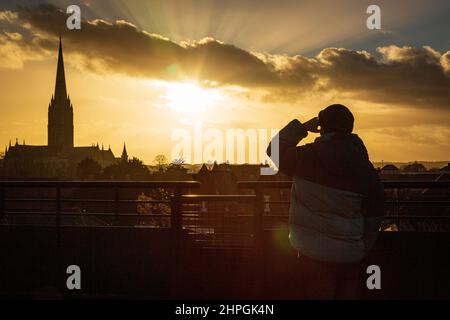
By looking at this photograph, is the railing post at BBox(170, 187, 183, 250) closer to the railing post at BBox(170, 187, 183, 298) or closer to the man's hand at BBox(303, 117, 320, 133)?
the railing post at BBox(170, 187, 183, 298)

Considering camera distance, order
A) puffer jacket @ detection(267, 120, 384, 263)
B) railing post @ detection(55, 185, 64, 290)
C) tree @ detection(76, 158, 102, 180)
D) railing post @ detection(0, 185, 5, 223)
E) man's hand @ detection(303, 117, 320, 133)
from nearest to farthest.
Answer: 1. puffer jacket @ detection(267, 120, 384, 263)
2. man's hand @ detection(303, 117, 320, 133)
3. railing post @ detection(55, 185, 64, 290)
4. railing post @ detection(0, 185, 5, 223)
5. tree @ detection(76, 158, 102, 180)

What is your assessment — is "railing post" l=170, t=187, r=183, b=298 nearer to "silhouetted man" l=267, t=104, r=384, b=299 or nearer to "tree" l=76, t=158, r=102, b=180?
"silhouetted man" l=267, t=104, r=384, b=299

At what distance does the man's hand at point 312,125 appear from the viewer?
407 centimetres

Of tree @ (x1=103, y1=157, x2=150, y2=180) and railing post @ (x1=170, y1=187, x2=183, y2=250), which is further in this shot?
tree @ (x1=103, y1=157, x2=150, y2=180)

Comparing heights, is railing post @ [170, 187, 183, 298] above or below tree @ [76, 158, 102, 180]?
below

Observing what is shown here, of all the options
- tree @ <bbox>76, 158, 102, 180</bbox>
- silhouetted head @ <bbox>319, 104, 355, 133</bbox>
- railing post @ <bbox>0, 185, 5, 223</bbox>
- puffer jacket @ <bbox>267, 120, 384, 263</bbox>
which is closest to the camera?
puffer jacket @ <bbox>267, 120, 384, 263</bbox>

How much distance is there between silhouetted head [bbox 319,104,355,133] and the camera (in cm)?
392

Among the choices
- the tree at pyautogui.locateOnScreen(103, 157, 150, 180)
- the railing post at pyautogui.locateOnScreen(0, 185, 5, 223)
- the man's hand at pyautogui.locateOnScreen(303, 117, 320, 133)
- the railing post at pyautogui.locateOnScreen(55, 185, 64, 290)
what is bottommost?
the railing post at pyautogui.locateOnScreen(55, 185, 64, 290)

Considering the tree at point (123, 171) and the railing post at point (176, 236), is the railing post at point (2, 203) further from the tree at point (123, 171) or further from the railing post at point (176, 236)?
the tree at point (123, 171)

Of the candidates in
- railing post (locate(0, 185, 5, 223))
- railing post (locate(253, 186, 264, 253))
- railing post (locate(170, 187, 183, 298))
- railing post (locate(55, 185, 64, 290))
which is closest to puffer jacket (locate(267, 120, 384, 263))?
railing post (locate(253, 186, 264, 253))

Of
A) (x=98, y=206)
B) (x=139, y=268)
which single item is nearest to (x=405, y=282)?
(x=139, y=268)
